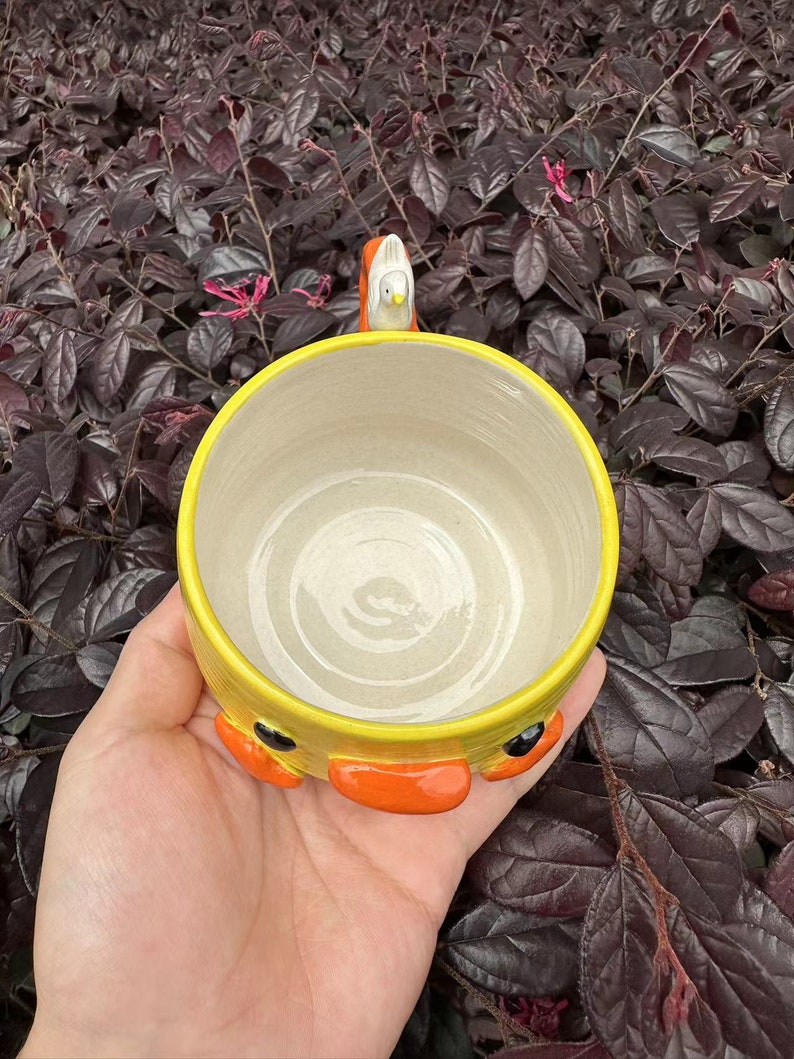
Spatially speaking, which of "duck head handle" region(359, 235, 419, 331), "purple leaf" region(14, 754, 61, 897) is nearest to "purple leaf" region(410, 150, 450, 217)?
"duck head handle" region(359, 235, 419, 331)

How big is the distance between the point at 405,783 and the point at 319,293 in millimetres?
667

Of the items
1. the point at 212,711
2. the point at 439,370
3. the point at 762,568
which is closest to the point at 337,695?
the point at 212,711

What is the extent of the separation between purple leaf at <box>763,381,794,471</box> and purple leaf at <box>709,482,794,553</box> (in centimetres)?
6

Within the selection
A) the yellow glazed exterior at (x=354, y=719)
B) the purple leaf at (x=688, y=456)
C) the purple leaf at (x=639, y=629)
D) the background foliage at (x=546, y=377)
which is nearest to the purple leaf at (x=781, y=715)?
the background foliage at (x=546, y=377)

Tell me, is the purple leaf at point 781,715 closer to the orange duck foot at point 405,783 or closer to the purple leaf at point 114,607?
the orange duck foot at point 405,783

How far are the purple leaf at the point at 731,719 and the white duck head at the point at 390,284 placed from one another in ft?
1.57

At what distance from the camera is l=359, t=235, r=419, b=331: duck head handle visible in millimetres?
623

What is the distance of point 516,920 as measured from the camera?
2.14 ft

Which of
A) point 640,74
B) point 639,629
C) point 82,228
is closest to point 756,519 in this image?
point 639,629

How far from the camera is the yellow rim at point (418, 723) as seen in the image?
48cm

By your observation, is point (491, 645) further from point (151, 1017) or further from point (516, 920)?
point (151, 1017)

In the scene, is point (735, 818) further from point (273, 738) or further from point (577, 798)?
point (273, 738)

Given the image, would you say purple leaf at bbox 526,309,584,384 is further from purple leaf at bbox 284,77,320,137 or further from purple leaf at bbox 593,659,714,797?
purple leaf at bbox 284,77,320,137

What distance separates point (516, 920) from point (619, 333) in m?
0.64
